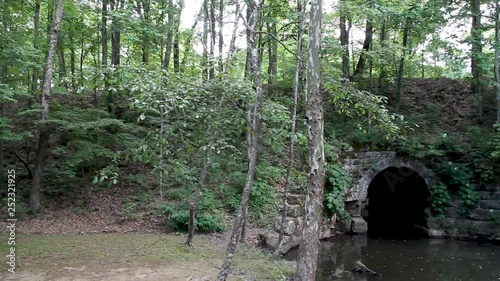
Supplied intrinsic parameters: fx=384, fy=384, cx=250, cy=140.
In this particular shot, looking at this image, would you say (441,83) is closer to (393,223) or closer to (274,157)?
(393,223)

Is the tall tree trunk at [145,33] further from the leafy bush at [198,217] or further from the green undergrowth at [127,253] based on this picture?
the green undergrowth at [127,253]

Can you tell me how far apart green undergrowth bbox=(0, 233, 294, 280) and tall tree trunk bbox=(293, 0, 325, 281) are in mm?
2097

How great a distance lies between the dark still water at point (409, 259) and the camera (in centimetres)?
825

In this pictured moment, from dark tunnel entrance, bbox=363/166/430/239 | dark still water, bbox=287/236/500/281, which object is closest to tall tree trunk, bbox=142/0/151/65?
dark still water, bbox=287/236/500/281

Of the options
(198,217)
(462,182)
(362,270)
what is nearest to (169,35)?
(198,217)

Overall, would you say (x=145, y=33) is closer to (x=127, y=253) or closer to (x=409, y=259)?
(x=127, y=253)

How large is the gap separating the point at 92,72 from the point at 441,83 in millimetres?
16543

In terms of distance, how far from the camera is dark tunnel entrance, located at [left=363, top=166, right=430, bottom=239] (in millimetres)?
13400

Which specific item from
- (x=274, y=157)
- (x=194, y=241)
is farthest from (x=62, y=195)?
(x=274, y=157)

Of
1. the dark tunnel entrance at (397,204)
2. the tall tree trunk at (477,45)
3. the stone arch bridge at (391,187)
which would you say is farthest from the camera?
the dark tunnel entrance at (397,204)

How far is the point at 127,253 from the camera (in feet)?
22.8

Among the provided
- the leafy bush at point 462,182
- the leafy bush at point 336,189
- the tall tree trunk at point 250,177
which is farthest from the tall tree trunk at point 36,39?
the leafy bush at point 462,182

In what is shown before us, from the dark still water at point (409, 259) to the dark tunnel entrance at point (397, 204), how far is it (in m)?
1.35

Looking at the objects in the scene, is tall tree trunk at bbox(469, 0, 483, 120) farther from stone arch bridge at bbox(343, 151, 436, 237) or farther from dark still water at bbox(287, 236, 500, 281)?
dark still water at bbox(287, 236, 500, 281)
